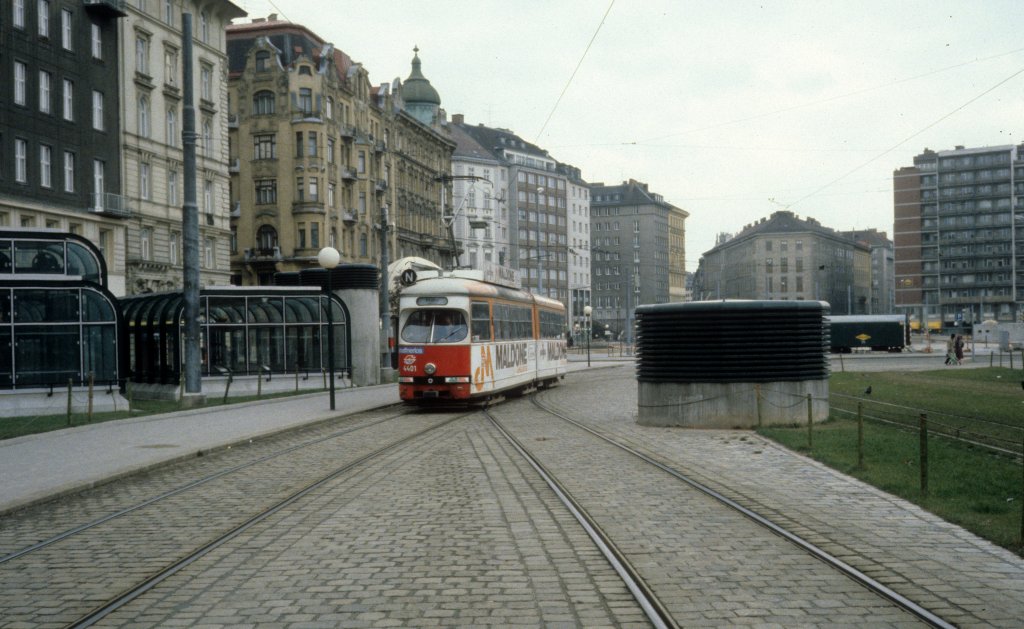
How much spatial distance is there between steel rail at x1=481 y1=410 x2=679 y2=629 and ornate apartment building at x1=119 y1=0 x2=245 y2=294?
127 feet

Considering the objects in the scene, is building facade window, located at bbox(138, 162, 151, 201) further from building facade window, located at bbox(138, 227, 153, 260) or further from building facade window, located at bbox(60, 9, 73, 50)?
building facade window, located at bbox(60, 9, 73, 50)

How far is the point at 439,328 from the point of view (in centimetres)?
2342

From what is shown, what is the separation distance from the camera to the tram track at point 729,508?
5797 mm

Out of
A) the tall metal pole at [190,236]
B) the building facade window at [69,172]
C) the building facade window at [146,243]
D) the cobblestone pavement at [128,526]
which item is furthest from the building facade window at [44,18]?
the cobblestone pavement at [128,526]

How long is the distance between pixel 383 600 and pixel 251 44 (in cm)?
6585

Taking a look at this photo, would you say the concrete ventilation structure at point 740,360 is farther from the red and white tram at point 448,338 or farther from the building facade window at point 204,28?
the building facade window at point 204,28

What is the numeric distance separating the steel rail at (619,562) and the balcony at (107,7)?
39.3 m

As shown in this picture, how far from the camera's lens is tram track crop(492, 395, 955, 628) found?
5.80 metres

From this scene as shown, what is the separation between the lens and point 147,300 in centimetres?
3134

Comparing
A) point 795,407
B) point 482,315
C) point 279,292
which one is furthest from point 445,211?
point 795,407

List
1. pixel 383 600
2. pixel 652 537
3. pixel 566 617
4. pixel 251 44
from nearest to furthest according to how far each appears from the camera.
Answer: pixel 566 617
pixel 383 600
pixel 652 537
pixel 251 44

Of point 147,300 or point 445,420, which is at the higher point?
point 147,300

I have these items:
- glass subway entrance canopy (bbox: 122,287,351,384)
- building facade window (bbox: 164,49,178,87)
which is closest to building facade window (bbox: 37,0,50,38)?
building facade window (bbox: 164,49,178,87)

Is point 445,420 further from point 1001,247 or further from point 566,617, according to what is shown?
point 1001,247
